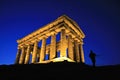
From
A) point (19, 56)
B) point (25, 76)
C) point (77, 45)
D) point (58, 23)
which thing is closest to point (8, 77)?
point (25, 76)

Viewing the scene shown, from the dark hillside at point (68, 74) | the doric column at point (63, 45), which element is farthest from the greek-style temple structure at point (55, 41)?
the dark hillside at point (68, 74)

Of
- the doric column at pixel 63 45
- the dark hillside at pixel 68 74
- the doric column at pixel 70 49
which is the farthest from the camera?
the doric column at pixel 70 49

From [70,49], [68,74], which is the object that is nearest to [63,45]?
[70,49]

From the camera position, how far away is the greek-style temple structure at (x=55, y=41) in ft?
129

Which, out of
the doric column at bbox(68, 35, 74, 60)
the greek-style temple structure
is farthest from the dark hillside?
the doric column at bbox(68, 35, 74, 60)

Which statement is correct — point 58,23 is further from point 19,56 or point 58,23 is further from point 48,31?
point 19,56

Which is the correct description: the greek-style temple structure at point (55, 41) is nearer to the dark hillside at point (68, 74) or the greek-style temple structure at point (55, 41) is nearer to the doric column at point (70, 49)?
the doric column at point (70, 49)

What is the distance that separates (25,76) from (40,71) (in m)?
1.80

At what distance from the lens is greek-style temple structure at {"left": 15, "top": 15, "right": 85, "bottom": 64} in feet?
129

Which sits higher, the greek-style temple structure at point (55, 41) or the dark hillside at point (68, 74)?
the greek-style temple structure at point (55, 41)

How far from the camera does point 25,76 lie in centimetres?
1567

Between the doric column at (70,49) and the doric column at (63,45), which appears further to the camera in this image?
the doric column at (70,49)

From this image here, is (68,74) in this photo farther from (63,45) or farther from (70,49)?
(70,49)

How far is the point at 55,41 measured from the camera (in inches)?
1629
